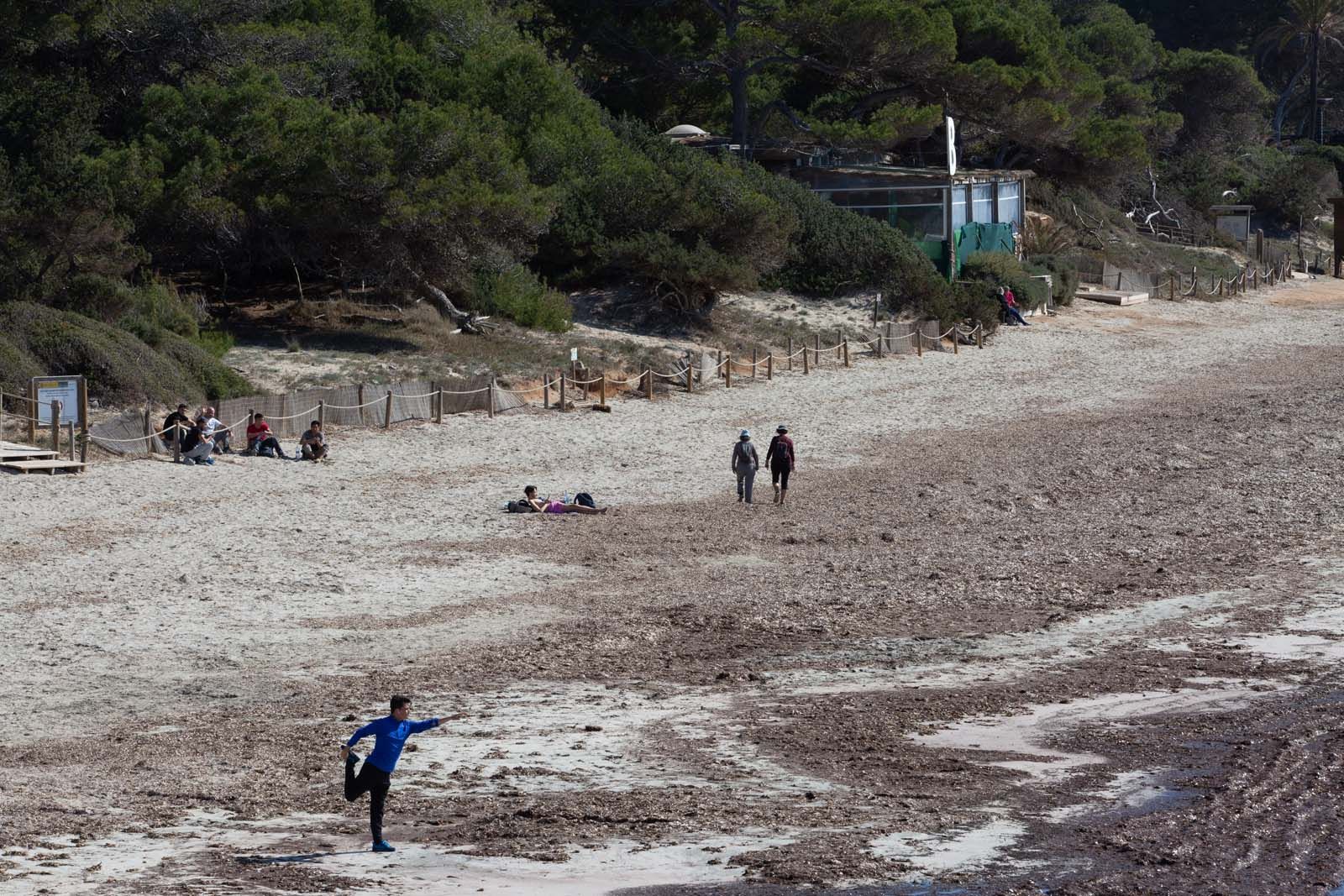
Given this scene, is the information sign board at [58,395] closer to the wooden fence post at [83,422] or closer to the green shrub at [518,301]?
the wooden fence post at [83,422]

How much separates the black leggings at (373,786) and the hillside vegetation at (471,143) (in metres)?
16.3

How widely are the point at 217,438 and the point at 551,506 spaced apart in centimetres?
567

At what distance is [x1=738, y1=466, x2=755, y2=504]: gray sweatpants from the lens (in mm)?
20766

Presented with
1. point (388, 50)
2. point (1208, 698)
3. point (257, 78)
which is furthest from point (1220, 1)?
point (1208, 698)

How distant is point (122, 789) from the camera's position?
10398 mm

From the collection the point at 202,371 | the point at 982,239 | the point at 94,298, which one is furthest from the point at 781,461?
the point at 982,239

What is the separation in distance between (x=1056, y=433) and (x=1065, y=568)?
9911 millimetres

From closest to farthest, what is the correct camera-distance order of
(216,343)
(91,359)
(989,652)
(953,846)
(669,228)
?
(953,846)
(989,652)
(91,359)
(216,343)
(669,228)

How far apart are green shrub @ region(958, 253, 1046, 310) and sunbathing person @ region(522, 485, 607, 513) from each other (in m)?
23.0

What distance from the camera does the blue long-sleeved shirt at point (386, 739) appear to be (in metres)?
9.41

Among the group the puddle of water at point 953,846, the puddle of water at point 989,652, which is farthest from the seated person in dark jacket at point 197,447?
the puddle of water at point 953,846

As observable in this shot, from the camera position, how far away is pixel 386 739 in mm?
9469

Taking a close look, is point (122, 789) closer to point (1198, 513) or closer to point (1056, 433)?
point (1198, 513)

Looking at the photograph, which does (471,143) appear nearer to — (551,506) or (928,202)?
(551,506)
